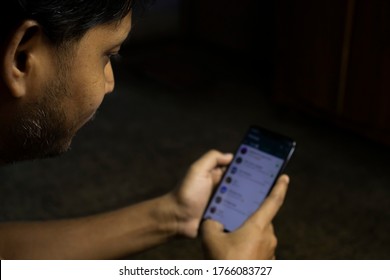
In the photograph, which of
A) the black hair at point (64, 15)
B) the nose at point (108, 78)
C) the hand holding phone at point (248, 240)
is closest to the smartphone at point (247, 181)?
the hand holding phone at point (248, 240)

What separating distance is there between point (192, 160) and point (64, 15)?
1418mm

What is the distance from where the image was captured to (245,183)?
1.12m

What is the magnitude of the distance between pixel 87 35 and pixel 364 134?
149 cm

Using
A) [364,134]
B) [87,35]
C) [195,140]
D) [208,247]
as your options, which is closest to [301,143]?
[364,134]

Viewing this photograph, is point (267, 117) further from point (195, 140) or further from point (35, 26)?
point (35, 26)

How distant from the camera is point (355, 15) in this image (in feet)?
6.20

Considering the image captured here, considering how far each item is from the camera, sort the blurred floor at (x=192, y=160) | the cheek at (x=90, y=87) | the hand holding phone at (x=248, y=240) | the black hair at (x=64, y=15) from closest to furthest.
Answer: the black hair at (x=64, y=15)
the cheek at (x=90, y=87)
the hand holding phone at (x=248, y=240)
the blurred floor at (x=192, y=160)

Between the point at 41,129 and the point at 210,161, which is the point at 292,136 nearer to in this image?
the point at 210,161

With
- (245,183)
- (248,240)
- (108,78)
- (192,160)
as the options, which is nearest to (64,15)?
(108,78)

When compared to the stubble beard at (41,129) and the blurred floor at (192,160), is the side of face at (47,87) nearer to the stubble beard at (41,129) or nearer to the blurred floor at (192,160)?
the stubble beard at (41,129)

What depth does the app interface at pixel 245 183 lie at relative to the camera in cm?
110

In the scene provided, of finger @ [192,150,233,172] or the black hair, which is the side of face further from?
finger @ [192,150,233,172]

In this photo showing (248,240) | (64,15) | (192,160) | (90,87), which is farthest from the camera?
(192,160)

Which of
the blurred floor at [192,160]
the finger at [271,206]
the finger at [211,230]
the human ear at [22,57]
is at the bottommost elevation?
the blurred floor at [192,160]
